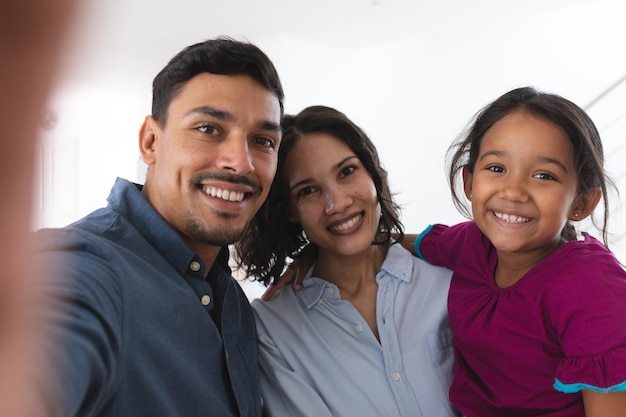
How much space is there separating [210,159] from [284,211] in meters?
0.47

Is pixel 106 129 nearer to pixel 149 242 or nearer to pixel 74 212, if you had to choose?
pixel 74 212

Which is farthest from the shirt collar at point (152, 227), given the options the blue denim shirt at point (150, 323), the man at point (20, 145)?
the man at point (20, 145)

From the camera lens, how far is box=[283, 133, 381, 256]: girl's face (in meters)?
1.54

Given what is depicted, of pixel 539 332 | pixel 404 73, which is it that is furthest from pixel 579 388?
pixel 404 73

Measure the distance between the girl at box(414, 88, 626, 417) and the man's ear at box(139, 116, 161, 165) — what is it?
28.8 inches

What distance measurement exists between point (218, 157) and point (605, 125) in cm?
338

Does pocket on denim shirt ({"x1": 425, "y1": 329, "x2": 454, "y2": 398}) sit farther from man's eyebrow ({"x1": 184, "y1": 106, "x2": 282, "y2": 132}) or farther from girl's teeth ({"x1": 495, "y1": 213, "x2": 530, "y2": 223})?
man's eyebrow ({"x1": 184, "y1": 106, "x2": 282, "y2": 132})

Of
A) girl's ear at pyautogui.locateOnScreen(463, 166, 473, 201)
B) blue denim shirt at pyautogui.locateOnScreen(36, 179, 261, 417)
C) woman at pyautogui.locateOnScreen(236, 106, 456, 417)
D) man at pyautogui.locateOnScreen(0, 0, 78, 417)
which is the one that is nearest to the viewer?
man at pyautogui.locateOnScreen(0, 0, 78, 417)

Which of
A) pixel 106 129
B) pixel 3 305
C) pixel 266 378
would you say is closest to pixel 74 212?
pixel 106 129

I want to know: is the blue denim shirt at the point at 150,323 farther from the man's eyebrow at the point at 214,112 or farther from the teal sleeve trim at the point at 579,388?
the teal sleeve trim at the point at 579,388

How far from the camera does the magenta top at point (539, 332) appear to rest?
3.50 ft

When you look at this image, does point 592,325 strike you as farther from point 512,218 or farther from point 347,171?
point 347,171

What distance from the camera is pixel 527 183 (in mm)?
1254

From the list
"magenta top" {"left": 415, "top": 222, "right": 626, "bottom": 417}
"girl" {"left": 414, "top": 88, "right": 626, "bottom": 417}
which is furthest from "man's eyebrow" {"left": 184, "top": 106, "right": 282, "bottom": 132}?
"magenta top" {"left": 415, "top": 222, "right": 626, "bottom": 417}
